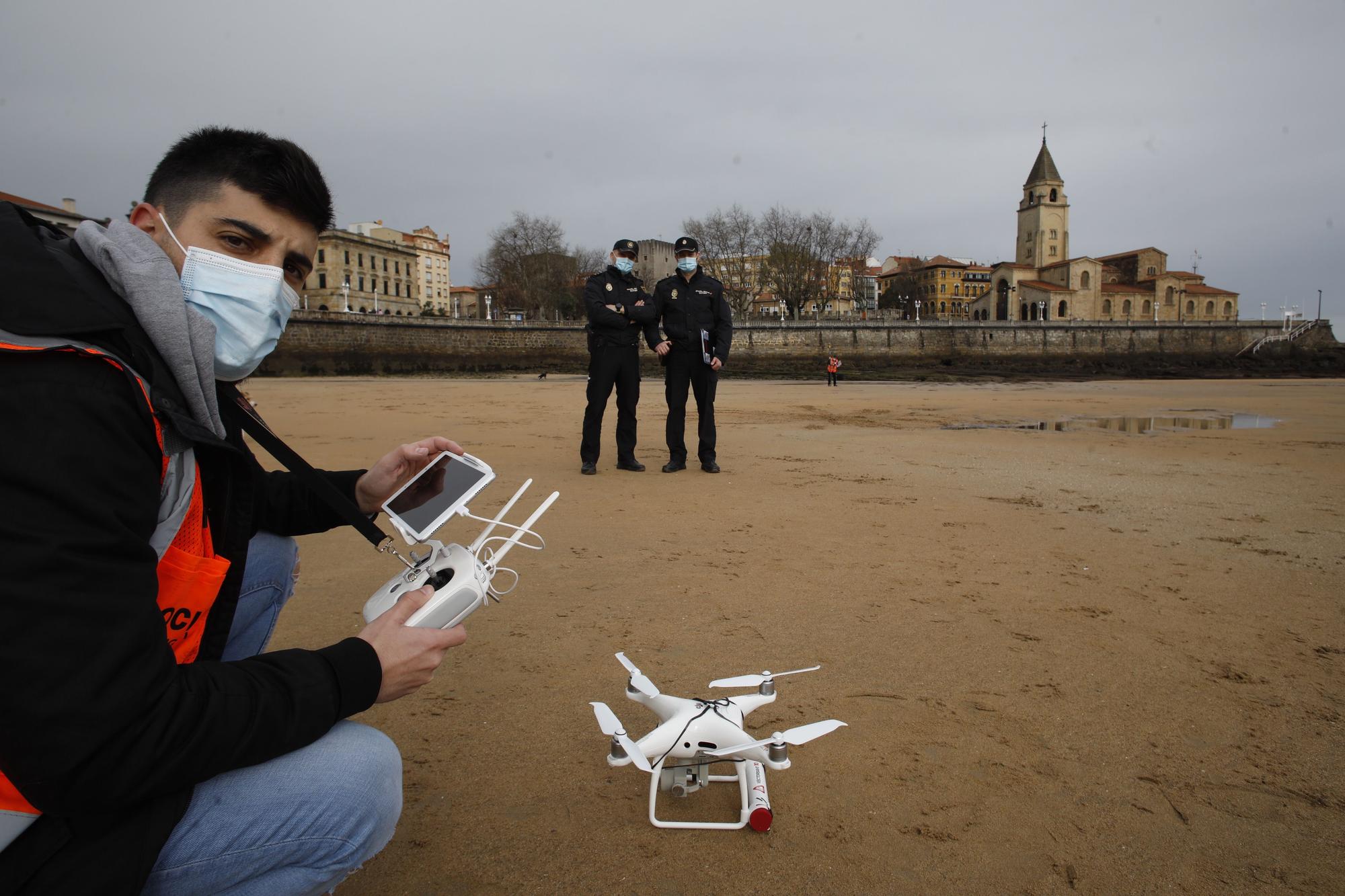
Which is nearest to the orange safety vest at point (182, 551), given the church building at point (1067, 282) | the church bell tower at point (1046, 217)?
the church building at point (1067, 282)

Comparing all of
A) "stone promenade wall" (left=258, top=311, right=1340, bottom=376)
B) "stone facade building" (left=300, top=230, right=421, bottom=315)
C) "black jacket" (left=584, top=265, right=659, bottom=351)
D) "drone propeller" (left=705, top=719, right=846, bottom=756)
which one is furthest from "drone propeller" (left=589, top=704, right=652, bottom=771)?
"stone facade building" (left=300, top=230, right=421, bottom=315)

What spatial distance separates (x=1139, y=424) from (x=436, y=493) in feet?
42.7

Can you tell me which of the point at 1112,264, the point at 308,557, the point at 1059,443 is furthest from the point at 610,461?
the point at 1112,264

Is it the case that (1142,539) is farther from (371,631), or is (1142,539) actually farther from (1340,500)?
(371,631)

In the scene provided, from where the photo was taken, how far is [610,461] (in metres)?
8.09

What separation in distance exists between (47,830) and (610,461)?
7091 mm

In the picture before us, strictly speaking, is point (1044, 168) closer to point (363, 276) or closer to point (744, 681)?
point (363, 276)

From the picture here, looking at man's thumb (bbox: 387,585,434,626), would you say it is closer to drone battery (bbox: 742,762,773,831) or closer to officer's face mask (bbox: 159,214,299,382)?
officer's face mask (bbox: 159,214,299,382)

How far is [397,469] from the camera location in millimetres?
2012

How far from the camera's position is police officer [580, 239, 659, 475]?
7488 millimetres

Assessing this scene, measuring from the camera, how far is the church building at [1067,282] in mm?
76938

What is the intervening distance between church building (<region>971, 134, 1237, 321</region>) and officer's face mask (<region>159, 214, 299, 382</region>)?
82.5 m

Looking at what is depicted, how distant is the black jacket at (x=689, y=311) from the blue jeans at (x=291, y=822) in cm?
661

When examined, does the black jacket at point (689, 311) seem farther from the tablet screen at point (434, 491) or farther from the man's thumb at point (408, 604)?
the man's thumb at point (408, 604)
